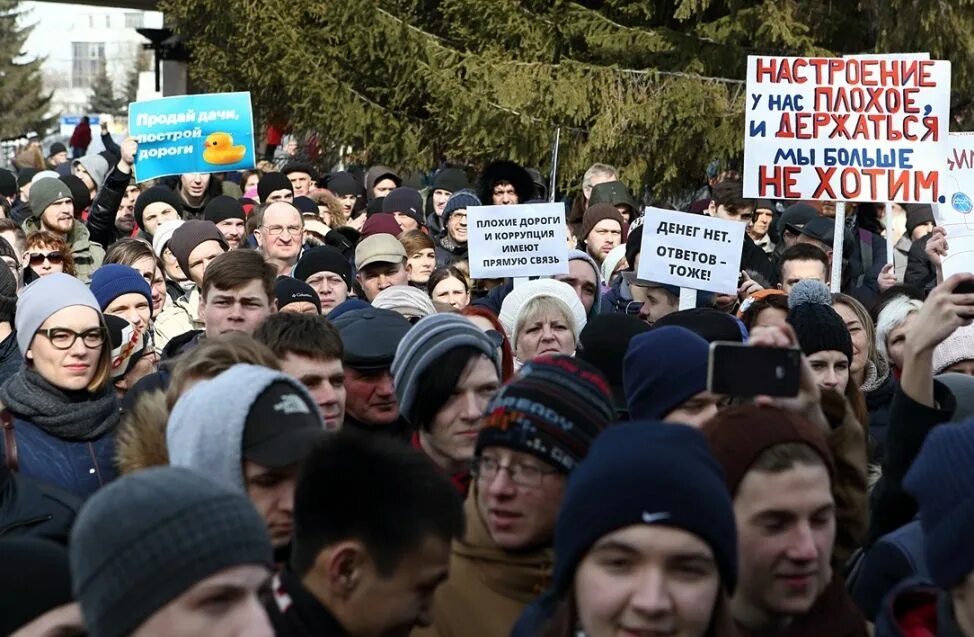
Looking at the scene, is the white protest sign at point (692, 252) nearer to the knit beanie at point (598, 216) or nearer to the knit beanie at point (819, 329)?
the knit beanie at point (819, 329)

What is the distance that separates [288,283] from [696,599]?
531cm

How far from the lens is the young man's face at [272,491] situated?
388 cm

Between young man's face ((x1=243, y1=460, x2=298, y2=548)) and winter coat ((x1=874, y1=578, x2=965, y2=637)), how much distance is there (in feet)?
4.05

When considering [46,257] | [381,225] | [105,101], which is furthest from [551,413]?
[105,101]

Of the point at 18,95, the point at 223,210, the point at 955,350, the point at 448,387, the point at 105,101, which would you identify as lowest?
the point at 955,350

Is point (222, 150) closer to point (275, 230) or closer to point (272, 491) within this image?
point (275, 230)

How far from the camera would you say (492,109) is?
59.3ft

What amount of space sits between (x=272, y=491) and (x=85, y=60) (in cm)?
20011

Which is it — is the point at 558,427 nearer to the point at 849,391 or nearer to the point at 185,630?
the point at 185,630

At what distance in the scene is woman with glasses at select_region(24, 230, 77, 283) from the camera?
10992 mm

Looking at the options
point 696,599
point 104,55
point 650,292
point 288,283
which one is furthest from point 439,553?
point 104,55

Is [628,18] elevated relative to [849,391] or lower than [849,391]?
elevated

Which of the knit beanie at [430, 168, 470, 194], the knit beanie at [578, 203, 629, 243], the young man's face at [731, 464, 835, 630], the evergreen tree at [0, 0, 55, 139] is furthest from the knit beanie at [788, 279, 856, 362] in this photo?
the evergreen tree at [0, 0, 55, 139]

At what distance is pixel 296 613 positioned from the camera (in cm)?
331
